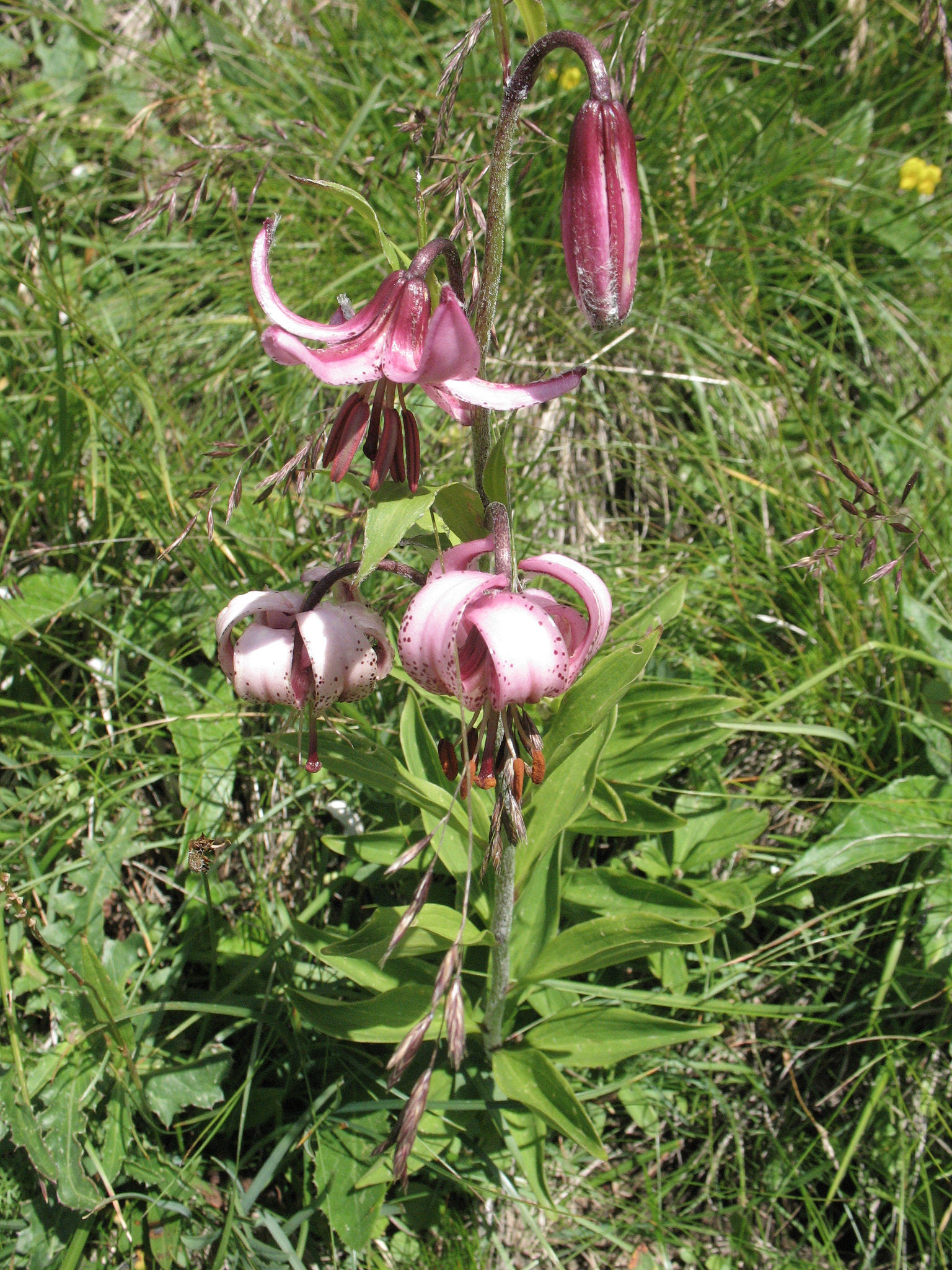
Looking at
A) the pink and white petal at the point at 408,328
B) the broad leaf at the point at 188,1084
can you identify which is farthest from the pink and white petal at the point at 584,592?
the broad leaf at the point at 188,1084

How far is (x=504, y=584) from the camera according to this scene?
890 millimetres

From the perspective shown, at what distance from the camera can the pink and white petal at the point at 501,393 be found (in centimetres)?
82

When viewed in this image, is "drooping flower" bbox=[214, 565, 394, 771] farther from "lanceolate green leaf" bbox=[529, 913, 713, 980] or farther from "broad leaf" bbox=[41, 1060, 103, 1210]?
"broad leaf" bbox=[41, 1060, 103, 1210]

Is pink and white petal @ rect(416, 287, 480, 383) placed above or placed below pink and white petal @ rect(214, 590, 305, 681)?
above

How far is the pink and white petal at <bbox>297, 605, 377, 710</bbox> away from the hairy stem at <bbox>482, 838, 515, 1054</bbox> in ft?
0.93

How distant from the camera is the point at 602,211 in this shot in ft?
2.79

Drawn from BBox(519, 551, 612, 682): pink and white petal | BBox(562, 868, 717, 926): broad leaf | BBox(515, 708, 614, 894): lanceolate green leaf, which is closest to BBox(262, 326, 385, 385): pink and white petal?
BBox(519, 551, 612, 682): pink and white petal

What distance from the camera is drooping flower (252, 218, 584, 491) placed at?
81 cm

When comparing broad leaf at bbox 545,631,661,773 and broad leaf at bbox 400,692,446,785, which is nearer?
broad leaf at bbox 545,631,661,773

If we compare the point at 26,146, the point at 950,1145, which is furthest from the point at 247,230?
the point at 950,1145

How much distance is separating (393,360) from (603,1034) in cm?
98

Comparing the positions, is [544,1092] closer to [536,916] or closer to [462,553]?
[536,916]

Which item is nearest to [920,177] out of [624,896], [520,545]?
[520,545]

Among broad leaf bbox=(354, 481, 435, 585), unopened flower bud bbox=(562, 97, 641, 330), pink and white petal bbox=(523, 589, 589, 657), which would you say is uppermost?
unopened flower bud bbox=(562, 97, 641, 330)
